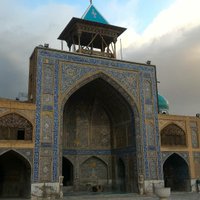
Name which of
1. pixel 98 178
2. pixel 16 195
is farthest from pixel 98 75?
pixel 16 195

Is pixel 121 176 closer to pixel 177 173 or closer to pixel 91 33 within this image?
pixel 177 173

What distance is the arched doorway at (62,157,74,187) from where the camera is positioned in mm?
20141

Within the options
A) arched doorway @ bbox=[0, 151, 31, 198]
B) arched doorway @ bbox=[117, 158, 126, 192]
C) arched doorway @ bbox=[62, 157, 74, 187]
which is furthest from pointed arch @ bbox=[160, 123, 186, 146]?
arched doorway @ bbox=[0, 151, 31, 198]

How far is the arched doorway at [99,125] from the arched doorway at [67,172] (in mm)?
473

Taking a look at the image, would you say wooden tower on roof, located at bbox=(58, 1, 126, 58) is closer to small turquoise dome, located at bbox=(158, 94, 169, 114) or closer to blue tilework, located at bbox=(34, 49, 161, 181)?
blue tilework, located at bbox=(34, 49, 161, 181)

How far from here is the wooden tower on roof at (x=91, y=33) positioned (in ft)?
65.5

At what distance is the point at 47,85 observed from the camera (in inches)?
667

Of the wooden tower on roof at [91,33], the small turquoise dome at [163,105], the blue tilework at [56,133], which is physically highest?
the wooden tower on roof at [91,33]

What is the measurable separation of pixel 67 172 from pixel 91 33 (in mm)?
9579

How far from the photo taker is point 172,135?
20547mm

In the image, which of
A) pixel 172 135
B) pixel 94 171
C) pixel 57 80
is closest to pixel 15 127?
pixel 57 80

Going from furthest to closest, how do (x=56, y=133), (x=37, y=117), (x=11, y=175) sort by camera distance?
(x=11, y=175), (x=56, y=133), (x=37, y=117)

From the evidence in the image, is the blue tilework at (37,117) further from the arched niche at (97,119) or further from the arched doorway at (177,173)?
the arched doorway at (177,173)

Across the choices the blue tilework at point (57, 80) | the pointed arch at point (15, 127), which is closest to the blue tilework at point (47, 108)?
the blue tilework at point (57, 80)
